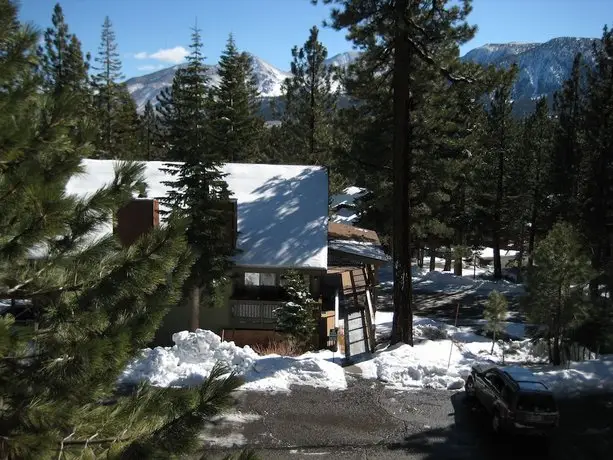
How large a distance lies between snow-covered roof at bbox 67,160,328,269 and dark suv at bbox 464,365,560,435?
25.9 feet

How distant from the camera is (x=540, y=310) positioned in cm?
1653

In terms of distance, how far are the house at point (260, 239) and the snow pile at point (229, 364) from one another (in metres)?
3.79

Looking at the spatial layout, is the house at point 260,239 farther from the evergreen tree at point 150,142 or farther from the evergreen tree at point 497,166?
the evergreen tree at point 150,142

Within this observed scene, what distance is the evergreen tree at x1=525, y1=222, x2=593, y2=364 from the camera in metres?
16.0

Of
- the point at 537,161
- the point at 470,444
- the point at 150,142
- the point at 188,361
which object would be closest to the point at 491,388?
the point at 470,444

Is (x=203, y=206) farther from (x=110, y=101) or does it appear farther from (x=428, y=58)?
(x=110, y=101)

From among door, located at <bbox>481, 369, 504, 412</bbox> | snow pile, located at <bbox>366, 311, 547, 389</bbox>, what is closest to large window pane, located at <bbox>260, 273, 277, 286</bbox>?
snow pile, located at <bbox>366, 311, 547, 389</bbox>

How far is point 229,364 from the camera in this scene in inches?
545

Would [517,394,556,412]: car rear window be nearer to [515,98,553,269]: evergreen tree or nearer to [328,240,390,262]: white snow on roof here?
[328,240,390,262]: white snow on roof

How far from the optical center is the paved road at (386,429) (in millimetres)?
10727

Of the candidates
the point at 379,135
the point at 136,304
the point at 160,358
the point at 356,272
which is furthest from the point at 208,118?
the point at 136,304

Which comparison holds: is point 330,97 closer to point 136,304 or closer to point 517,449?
point 517,449

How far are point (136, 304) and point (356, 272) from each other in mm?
17320

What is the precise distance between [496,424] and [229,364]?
634cm
